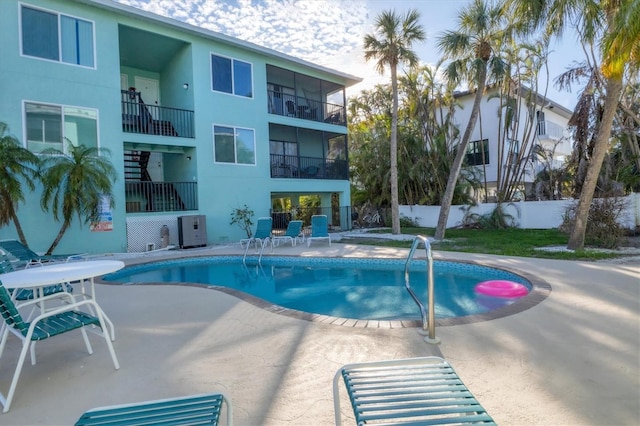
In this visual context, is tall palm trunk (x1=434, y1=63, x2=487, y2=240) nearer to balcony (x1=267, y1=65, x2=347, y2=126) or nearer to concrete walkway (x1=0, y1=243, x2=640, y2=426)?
balcony (x1=267, y1=65, x2=347, y2=126)

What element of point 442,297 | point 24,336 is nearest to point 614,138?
point 442,297

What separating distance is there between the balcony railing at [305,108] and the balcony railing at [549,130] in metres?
13.9

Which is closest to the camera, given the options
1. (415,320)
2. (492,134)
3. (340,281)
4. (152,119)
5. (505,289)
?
(415,320)

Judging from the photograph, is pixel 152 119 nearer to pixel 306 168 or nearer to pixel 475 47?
pixel 306 168

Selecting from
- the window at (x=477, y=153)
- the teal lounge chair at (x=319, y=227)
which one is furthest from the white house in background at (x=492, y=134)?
the teal lounge chair at (x=319, y=227)

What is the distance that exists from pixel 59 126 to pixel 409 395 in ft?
41.0

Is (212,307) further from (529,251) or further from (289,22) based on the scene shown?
(289,22)

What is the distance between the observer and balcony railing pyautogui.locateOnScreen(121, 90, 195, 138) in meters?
12.0

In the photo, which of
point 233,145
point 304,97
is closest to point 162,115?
point 233,145

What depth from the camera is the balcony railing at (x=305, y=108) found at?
15906mm

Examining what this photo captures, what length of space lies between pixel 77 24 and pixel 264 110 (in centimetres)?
684

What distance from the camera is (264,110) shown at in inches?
587

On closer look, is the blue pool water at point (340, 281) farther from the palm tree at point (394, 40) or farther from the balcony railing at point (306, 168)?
the palm tree at point (394, 40)

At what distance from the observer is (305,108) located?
675 inches
